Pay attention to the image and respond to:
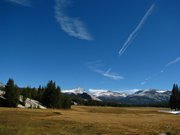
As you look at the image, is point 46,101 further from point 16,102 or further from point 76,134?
point 76,134

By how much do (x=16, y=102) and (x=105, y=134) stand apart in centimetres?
8552

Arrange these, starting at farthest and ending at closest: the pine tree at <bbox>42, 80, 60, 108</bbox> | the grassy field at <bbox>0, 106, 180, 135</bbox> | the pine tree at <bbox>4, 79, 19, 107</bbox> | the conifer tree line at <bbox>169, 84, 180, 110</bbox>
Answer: the conifer tree line at <bbox>169, 84, 180, 110</bbox> → the pine tree at <bbox>42, 80, 60, 108</bbox> → the pine tree at <bbox>4, 79, 19, 107</bbox> → the grassy field at <bbox>0, 106, 180, 135</bbox>

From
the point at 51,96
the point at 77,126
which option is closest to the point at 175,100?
the point at 51,96

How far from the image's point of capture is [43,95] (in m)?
140

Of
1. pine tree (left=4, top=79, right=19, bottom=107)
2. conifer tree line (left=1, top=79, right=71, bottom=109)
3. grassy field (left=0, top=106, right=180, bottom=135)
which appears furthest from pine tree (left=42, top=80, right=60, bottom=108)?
grassy field (left=0, top=106, right=180, bottom=135)

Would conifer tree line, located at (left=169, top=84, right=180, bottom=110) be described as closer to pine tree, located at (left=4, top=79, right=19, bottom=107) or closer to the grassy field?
pine tree, located at (left=4, top=79, right=19, bottom=107)

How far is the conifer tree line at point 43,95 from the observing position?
11522 centimetres

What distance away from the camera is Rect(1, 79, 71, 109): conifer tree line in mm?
115225

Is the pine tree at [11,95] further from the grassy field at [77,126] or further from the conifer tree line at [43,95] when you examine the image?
the grassy field at [77,126]

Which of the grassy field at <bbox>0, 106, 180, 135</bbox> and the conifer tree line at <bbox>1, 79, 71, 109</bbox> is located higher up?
the conifer tree line at <bbox>1, 79, 71, 109</bbox>

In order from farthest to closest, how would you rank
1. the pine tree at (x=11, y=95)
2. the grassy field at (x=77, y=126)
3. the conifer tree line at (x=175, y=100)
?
the conifer tree line at (x=175, y=100) → the pine tree at (x=11, y=95) → the grassy field at (x=77, y=126)

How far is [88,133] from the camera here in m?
36.6

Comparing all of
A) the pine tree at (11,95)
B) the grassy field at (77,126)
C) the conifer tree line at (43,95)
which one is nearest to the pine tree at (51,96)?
the conifer tree line at (43,95)

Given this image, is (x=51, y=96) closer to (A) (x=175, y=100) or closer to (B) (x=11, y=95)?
(B) (x=11, y=95)
